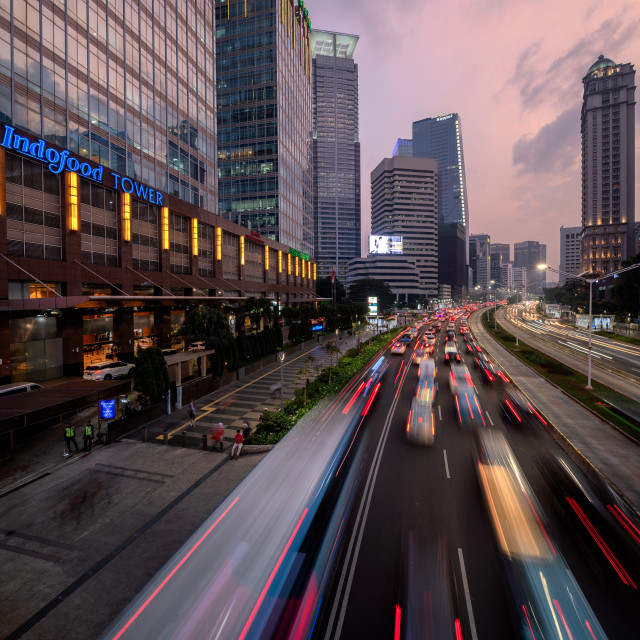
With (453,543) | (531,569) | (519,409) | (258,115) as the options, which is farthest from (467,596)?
(258,115)

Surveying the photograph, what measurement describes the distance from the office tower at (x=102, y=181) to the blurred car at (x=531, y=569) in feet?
92.4

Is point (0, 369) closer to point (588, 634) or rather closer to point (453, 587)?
point (453, 587)

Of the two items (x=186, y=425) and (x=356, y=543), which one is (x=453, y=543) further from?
(x=186, y=425)

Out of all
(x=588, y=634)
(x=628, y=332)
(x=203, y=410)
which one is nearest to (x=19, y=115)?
(x=203, y=410)

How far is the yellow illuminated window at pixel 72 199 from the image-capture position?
31.5 meters

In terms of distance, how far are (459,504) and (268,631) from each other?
8170 millimetres

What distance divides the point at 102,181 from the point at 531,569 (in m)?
42.8

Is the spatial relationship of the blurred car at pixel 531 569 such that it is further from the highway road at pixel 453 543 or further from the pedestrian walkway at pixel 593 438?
the pedestrian walkway at pixel 593 438

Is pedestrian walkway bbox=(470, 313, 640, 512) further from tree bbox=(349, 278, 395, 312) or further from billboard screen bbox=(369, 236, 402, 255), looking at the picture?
billboard screen bbox=(369, 236, 402, 255)

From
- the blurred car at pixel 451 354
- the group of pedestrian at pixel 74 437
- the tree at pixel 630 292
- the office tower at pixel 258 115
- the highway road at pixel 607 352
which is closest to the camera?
the group of pedestrian at pixel 74 437

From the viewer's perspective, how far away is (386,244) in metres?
193

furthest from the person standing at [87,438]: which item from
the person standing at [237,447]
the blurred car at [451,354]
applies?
the blurred car at [451,354]

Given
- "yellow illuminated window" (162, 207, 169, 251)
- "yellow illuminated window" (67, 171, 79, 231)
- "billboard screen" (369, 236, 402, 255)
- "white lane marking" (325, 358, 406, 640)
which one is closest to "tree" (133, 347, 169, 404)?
"white lane marking" (325, 358, 406, 640)

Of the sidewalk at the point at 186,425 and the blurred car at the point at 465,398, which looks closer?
the sidewalk at the point at 186,425
